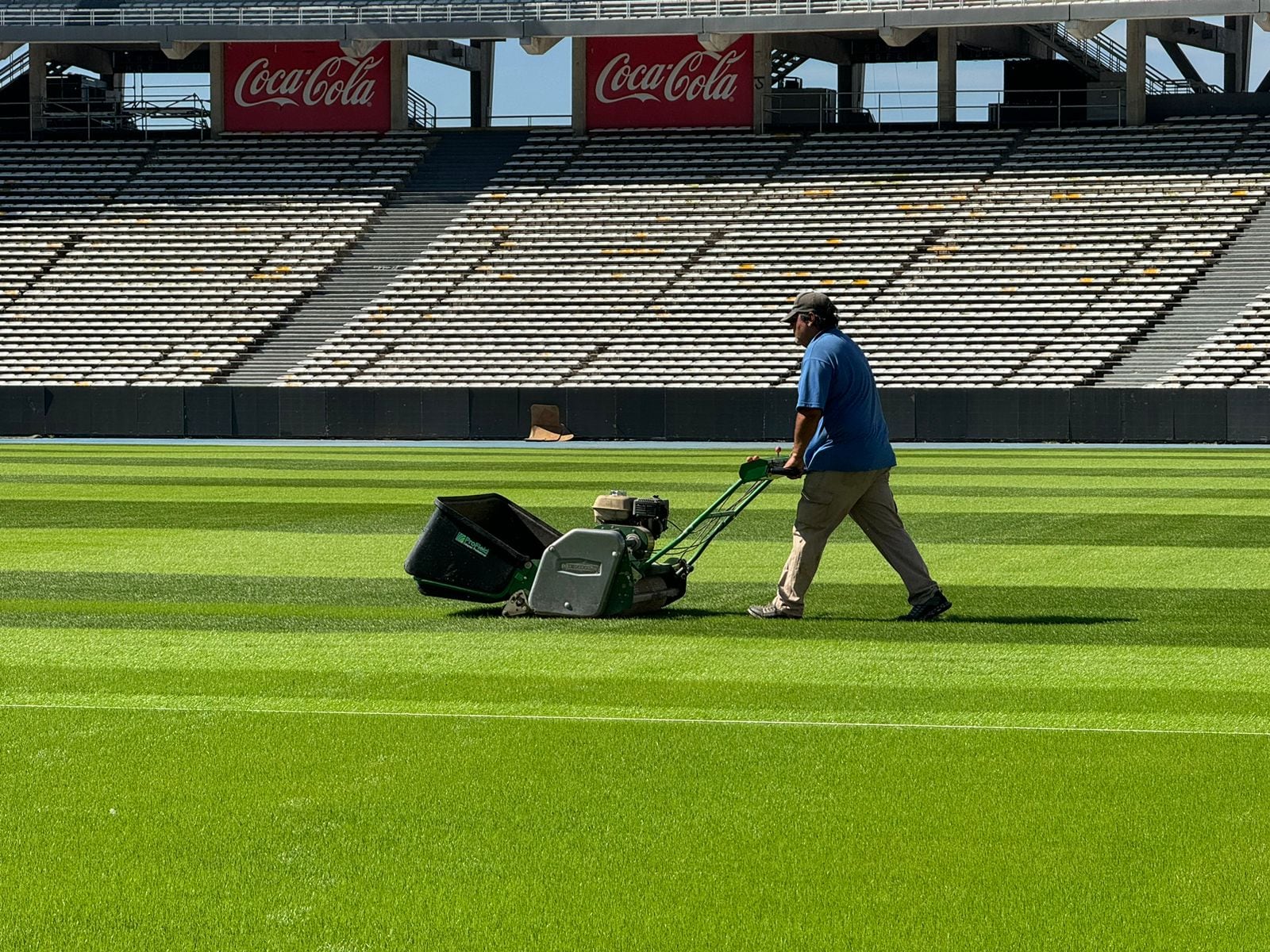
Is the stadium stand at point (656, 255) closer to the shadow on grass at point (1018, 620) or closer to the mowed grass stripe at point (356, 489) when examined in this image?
the mowed grass stripe at point (356, 489)

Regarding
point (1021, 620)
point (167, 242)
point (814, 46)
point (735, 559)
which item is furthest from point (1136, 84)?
point (1021, 620)

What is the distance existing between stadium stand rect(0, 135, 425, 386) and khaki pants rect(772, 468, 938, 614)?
107 feet

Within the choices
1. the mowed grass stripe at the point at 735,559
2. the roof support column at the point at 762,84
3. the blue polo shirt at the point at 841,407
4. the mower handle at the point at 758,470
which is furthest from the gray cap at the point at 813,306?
the roof support column at the point at 762,84

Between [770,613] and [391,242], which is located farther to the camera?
[391,242]

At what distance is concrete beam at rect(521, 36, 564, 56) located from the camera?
163 feet

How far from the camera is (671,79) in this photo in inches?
1981

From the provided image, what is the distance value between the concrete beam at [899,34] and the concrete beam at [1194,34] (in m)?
6.29

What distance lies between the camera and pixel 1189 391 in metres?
34.0

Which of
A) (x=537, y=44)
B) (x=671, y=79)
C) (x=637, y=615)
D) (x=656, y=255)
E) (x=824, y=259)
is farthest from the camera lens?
(x=671, y=79)

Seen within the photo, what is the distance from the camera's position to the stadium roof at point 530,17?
44.8 m

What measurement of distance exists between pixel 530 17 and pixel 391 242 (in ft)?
25.0

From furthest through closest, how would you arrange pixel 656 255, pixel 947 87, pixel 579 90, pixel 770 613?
pixel 579 90 → pixel 947 87 → pixel 656 255 → pixel 770 613

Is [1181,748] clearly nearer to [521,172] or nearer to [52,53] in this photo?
[521,172]

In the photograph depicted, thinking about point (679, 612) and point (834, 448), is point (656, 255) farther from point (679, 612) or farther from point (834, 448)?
point (834, 448)
